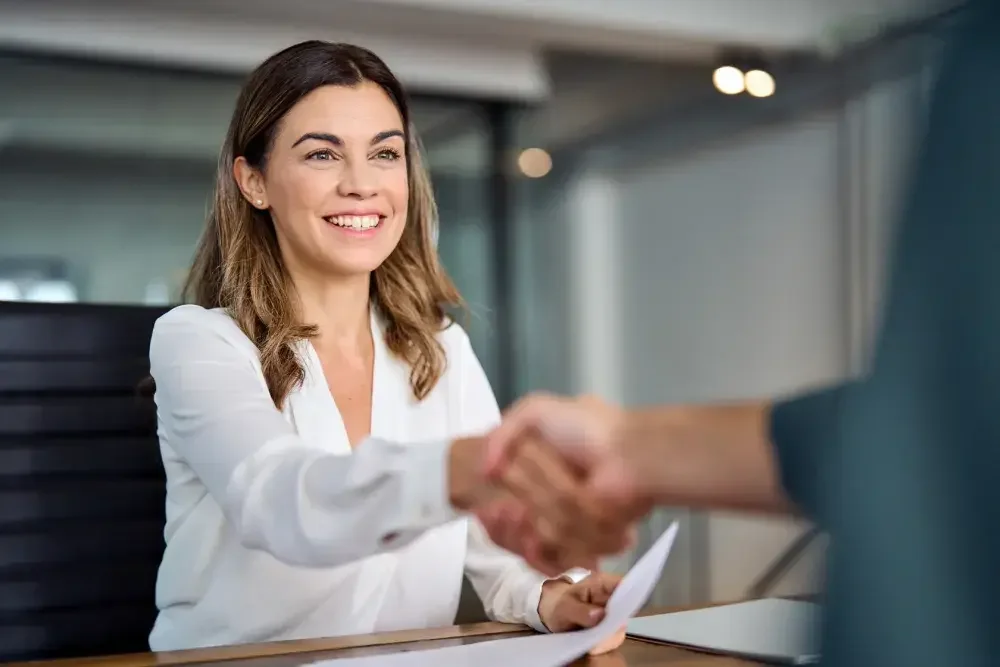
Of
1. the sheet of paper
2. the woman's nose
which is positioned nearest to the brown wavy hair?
the woman's nose

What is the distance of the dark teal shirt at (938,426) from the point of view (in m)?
0.43

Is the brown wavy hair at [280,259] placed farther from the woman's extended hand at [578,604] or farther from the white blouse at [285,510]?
the woman's extended hand at [578,604]

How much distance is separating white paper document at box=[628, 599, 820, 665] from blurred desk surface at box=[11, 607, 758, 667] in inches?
0.9

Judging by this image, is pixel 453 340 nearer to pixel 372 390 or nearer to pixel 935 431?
pixel 372 390

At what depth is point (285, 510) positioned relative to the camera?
0.96 m

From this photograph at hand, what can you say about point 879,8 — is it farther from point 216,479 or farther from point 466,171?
point 216,479

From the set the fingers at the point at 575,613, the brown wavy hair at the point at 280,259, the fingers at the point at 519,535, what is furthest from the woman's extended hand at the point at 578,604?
the brown wavy hair at the point at 280,259

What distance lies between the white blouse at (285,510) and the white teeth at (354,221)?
0.17m

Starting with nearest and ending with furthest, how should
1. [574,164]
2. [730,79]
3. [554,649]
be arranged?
[554,649], [730,79], [574,164]

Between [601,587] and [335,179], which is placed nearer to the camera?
[601,587]

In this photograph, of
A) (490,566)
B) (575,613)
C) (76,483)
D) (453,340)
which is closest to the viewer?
(575,613)

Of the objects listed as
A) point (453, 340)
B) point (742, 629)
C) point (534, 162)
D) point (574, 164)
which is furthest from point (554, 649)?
point (574, 164)

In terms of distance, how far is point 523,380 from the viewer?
4750mm

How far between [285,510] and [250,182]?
67 centimetres
